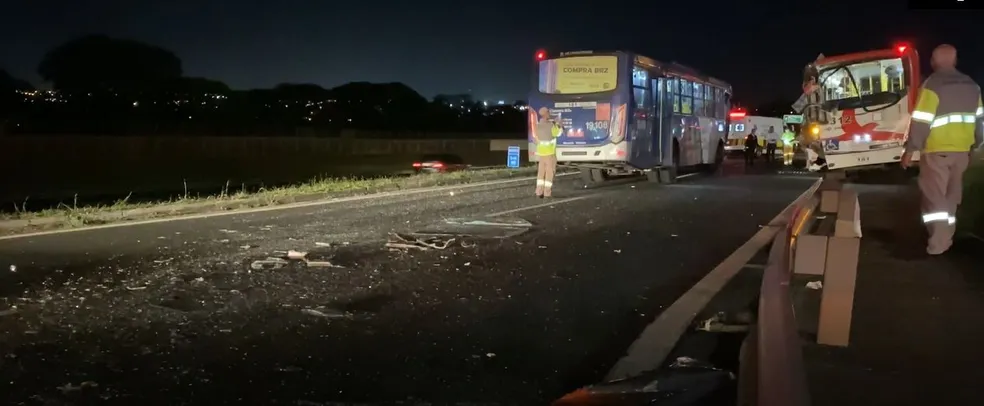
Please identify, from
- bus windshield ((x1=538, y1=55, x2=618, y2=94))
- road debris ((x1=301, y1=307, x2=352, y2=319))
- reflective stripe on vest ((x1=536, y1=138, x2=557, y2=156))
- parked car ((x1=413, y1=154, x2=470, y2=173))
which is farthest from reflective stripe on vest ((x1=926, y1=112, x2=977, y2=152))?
parked car ((x1=413, y1=154, x2=470, y2=173))

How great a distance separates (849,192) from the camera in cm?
1016

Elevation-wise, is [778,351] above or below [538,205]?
above

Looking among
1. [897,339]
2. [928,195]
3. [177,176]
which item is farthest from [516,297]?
[177,176]

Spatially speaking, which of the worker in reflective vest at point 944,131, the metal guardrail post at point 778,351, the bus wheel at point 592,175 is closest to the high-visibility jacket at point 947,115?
the worker in reflective vest at point 944,131

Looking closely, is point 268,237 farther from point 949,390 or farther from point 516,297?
point 949,390

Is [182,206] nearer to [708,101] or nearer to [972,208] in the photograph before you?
[972,208]

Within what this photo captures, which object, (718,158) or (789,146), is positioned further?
(789,146)

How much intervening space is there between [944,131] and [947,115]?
16 centimetres

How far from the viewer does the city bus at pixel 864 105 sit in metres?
21.4

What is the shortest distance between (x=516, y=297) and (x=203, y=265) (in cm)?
357

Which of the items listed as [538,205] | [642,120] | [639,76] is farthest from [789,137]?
[538,205]

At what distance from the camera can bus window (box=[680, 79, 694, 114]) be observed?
81.4 feet

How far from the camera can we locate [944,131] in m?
8.97

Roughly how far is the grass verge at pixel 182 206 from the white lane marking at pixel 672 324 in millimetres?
9334
